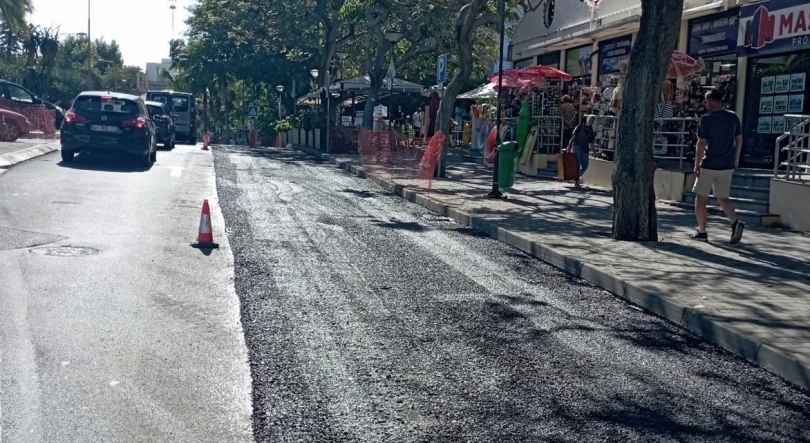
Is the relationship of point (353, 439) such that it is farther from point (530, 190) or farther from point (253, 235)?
point (530, 190)

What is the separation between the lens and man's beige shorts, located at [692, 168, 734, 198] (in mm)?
11375

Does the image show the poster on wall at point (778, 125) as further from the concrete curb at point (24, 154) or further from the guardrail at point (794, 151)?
the concrete curb at point (24, 154)

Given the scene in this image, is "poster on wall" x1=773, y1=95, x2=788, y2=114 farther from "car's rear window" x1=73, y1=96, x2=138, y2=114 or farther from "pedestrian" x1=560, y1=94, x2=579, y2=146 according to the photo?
"car's rear window" x1=73, y1=96, x2=138, y2=114

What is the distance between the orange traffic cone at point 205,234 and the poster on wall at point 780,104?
1268cm

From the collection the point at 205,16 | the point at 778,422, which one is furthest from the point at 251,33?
the point at 778,422

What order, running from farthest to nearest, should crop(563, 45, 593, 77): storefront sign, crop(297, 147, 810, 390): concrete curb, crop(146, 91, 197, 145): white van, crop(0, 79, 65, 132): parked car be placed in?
1. crop(146, 91, 197, 145): white van
2. crop(0, 79, 65, 132): parked car
3. crop(563, 45, 593, 77): storefront sign
4. crop(297, 147, 810, 390): concrete curb

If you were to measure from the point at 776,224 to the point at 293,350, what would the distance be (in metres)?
9.68

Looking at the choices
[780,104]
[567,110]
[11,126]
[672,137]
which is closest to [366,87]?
[567,110]

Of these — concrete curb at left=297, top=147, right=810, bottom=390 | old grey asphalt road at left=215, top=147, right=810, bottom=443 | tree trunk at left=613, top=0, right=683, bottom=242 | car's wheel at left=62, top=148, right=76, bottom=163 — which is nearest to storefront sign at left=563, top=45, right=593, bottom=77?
car's wheel at left=62, top=148, right=76, bottom=163

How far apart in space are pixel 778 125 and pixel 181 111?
93.2 feet

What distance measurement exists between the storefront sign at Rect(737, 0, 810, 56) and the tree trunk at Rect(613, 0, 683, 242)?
293 inches

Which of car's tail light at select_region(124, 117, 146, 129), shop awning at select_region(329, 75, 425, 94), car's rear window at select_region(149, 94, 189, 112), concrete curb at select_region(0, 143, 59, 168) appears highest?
shop awning at select_region(329, 75, 425, 94)

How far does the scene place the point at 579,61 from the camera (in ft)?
92.8

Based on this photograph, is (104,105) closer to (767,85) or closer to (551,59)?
(767,85)
